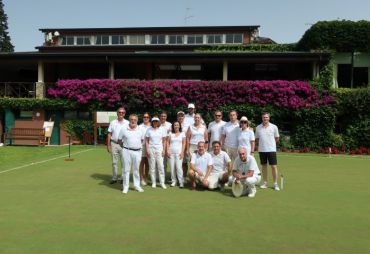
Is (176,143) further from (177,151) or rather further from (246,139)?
(246,139)

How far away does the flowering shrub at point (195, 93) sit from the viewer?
1984 centimetres

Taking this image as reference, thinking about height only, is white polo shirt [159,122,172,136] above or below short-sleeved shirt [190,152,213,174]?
above

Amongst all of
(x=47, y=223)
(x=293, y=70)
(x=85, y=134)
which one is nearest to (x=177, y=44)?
(x=293, y=70)

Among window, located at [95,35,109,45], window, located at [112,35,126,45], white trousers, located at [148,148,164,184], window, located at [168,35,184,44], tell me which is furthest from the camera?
window, located at [95,35,109,45]

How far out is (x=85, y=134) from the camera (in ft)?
68.2

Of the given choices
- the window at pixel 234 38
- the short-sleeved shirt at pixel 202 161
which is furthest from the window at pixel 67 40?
the short-sleeved shirt at pixel 202 161

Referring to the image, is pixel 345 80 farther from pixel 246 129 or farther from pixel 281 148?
pixel 246 129

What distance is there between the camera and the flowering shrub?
19.8m

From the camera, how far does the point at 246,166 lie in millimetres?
8078

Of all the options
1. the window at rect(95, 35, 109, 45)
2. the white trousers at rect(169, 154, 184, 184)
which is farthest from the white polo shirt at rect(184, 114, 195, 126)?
the window at rect(95, 35, 109, 45)

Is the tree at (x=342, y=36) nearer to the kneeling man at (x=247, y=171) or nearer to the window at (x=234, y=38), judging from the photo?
the kneeling man at (x=247, y=171)

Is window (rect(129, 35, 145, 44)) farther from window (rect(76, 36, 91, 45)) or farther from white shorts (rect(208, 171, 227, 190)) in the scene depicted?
white shorts (rect(208, 171, 227, 190))

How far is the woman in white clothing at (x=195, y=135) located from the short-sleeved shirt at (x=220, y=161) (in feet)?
1.70

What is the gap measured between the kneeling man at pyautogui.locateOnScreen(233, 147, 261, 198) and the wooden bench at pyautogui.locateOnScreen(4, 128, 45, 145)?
13745 millimetres
